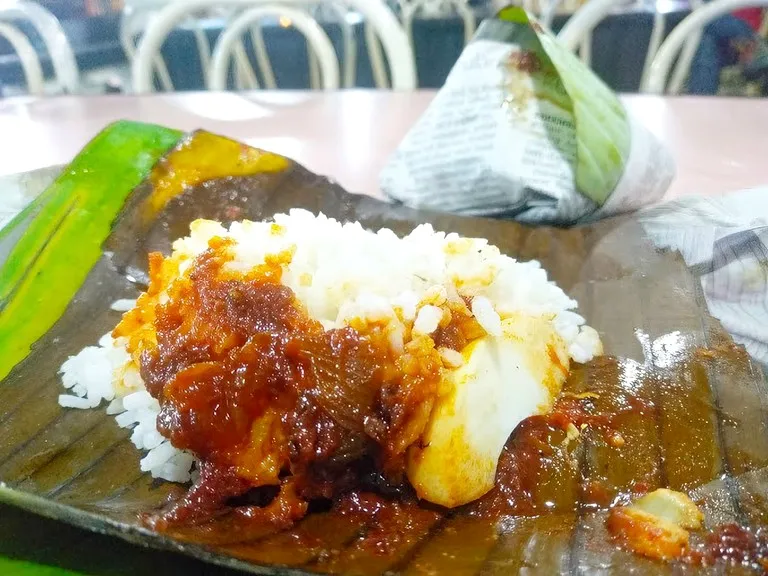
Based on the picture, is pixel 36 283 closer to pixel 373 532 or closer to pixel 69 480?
pixel 69 480

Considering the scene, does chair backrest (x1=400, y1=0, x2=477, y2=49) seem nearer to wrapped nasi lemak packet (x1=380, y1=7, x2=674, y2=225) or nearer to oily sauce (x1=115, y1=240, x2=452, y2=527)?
wrapped nasi lemak packet (x1=380, y1=7, x2=674, y2=225)

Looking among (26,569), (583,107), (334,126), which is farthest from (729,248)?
(334,126)

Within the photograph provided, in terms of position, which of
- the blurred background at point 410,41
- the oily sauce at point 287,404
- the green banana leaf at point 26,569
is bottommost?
the blurred background at point 410,41

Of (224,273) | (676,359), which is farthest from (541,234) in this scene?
(224,273)

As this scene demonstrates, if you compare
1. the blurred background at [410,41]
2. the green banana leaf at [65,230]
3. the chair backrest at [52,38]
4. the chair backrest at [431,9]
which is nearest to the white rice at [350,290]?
the green banana leaf at [65,230]

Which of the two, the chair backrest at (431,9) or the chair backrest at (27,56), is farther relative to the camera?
the chair backrest at (431,9)

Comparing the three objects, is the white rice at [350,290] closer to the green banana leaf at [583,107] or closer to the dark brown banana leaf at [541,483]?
the dark brown banana leaf at [541,483]

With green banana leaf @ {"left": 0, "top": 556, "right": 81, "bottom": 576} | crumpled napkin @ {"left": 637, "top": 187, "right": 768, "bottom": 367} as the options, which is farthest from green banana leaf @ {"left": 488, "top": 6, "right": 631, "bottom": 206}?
green banana leaf @ {"left": 0, "top": 556, "right": 81, "bottom": 576}
